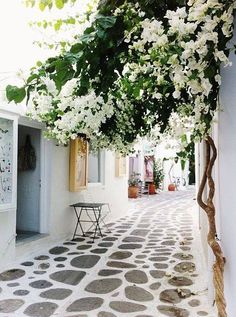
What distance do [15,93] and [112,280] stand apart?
3259mm

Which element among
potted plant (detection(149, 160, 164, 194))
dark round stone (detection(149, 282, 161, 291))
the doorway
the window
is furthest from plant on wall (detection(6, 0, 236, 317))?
potted plant (detection(149, 160, 164, 194))

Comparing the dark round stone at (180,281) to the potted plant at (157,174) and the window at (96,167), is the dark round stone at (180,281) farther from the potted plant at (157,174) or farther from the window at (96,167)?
the potted plant at (157,174)

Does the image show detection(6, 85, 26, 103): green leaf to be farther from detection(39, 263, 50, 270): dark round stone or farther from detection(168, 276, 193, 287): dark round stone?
detection(39, 263, 50, 270): dark round stone

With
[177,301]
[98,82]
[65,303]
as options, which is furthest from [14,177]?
[98,82]

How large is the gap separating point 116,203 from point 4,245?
5.23 m

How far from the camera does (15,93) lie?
1622 millimetres

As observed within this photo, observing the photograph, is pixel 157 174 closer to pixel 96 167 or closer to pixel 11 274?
pixel 96 167

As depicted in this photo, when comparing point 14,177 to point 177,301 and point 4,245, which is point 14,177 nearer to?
point 4,245

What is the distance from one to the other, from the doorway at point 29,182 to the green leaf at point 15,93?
15.0ft

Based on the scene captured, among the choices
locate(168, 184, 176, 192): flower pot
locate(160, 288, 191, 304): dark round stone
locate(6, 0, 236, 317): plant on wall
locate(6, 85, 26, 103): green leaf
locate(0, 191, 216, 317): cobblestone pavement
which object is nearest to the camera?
locate(6, 0, 236, 317): plant on wall

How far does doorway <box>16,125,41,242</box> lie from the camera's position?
242 inches

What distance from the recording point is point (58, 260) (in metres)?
5.12

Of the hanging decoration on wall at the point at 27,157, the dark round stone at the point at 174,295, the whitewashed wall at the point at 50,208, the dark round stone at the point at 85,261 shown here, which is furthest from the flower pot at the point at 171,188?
the dark round stone at the point at 174,295

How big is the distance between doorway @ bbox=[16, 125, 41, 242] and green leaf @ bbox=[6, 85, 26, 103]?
458cm
